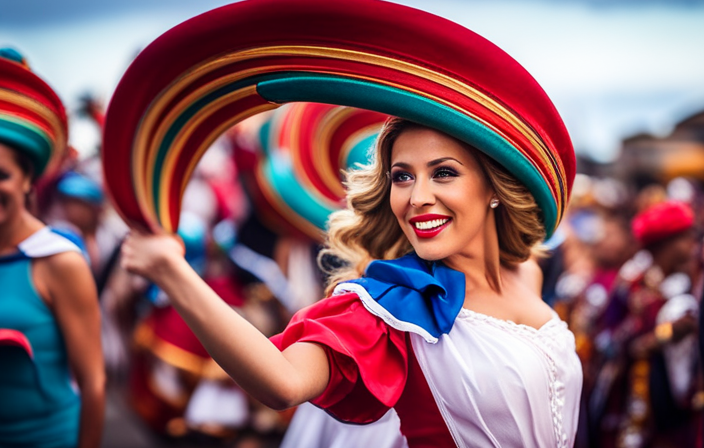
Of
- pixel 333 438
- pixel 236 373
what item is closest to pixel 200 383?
pixel 333 438

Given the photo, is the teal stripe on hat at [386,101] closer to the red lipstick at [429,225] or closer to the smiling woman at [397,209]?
the smiling woman at [397,209]

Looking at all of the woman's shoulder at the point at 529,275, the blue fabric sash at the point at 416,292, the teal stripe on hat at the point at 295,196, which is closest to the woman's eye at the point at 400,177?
the blue fabric sash at the point at 416,292

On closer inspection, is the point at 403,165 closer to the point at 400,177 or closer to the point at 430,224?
the point at 400,177

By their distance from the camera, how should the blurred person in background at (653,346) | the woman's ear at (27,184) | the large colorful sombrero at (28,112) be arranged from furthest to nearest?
the blurred person in background at (653,346)
the woman's ear at (27,184)
the large colorful sombrero at (28,112)

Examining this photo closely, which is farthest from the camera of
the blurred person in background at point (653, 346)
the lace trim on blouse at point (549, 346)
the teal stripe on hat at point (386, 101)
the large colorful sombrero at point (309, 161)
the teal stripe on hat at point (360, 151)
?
the large colorful sombrero at point (309, 161)

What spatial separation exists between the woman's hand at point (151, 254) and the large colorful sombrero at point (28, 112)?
1.16 meters

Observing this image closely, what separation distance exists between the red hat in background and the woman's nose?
3.25 metres

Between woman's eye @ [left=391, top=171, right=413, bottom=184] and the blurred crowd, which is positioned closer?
woman's eye @ [left=391, top=171, right=413, bottom=184]

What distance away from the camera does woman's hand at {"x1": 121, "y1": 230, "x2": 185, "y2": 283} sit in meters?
1.47

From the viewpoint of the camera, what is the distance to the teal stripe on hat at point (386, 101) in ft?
5.55

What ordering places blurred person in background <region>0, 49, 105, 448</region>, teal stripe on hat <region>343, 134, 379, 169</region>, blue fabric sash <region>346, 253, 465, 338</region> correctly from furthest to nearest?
1. teal stripe on hat <region>343, 134, 379, 169</region>
2. blurred person in background <region>0, 49, 105, 448</region>
3. blue fabric sash <region>346, 253, 465, 338</region>

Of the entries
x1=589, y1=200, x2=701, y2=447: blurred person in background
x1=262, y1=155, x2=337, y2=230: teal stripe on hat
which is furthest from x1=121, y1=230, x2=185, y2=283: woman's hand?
x1=262, y1=155, x2=337, y2=230: teal stripe on hat

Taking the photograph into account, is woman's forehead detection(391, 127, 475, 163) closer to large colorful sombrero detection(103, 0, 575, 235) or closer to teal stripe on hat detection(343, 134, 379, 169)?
large colorful sombrero detection(103, 0, 575, 235)

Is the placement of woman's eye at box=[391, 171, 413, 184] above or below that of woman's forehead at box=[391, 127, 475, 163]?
below
